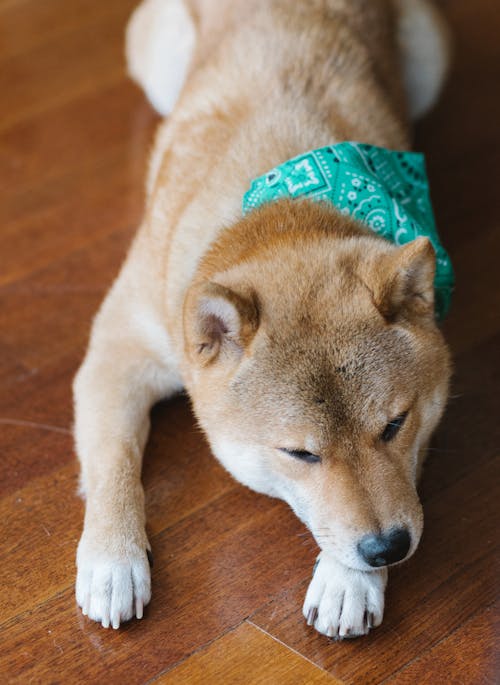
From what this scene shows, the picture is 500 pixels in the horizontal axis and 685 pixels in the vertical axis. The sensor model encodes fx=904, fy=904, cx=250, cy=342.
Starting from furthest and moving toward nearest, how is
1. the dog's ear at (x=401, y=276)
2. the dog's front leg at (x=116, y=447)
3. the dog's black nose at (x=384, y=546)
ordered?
1. the dog's front leg at (x=116, y=447)
2. the dog's ear at (x=401, y=276)
3. the dog's black nose at (x=384, y=546)

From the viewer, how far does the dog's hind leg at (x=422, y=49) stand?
3201mm

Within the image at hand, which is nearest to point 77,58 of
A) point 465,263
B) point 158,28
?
point 158,28

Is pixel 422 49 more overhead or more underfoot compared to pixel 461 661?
more overhead

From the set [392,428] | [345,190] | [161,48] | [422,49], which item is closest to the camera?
[392,428]

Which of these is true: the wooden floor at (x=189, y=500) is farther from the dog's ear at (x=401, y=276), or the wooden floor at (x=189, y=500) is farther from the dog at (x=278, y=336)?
the dog's ear at (x=401, y=276)

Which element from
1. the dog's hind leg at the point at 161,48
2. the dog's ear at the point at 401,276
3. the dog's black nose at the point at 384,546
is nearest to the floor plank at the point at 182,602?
the dog's black nose at the point at 384,546

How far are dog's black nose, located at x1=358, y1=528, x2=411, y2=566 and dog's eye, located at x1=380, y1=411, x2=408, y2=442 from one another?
0.60 feet

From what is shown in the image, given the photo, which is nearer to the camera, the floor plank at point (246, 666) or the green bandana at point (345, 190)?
the floor plank at point (246, 666)

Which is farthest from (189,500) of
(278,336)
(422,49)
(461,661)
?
(422,49)

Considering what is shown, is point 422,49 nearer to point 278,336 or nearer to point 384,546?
point 278,336

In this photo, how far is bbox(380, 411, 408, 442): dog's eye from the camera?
1.76 m

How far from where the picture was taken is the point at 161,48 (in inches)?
135

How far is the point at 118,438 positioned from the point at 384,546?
0.77m

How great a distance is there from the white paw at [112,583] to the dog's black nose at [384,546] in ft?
1.64
